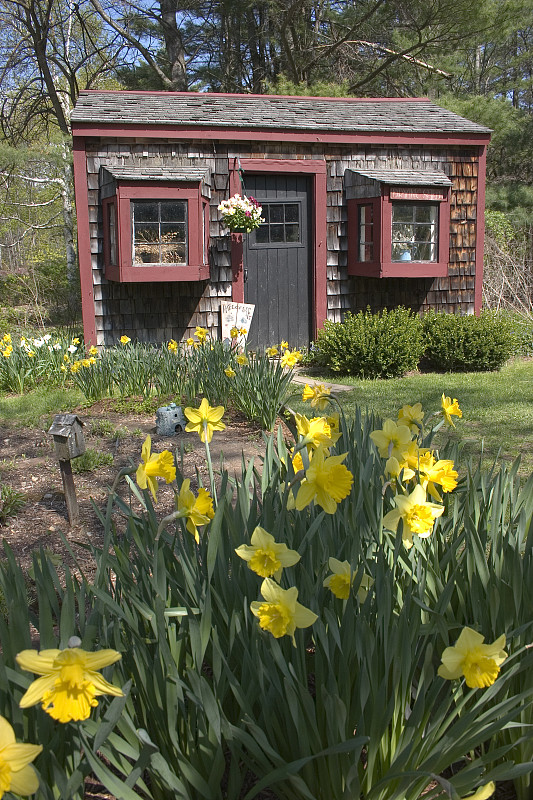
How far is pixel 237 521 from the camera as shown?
6.45 ft

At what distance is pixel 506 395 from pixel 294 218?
13.5ft

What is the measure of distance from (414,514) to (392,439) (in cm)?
34

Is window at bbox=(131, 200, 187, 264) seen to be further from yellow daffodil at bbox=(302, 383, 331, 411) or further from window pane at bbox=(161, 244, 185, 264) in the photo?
yellow daffodil at bbox=(302, 383, 331, 411)

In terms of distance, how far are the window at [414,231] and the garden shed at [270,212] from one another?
0.02 metres

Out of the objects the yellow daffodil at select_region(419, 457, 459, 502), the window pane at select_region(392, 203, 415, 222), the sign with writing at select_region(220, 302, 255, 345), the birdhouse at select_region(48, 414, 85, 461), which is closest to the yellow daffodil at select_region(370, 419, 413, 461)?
the yellow daffodil at select_region(419, 457, 459, 502)

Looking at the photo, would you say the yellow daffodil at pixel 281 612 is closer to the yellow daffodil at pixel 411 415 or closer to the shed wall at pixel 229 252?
the yellow daffodil at pixel 411 415

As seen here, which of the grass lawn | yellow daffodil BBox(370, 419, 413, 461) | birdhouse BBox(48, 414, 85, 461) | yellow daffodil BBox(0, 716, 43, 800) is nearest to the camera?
yellow daffodil BBox(0, 716, 43, 800)

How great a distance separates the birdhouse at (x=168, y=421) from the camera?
5234mm

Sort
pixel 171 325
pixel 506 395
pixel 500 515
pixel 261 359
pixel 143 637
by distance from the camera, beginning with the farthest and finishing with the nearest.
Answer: pixel 171 325 < pixel 506 395 < pixel 261 359 < pixel 500 515 < pixel 143 637

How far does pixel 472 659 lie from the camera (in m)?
1.29

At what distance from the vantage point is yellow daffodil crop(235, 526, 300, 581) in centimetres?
146

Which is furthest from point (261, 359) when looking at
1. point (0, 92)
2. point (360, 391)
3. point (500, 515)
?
point (0, 92)

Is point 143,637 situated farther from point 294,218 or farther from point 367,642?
point 294,218

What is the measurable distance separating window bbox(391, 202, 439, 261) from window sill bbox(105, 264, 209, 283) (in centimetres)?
253
